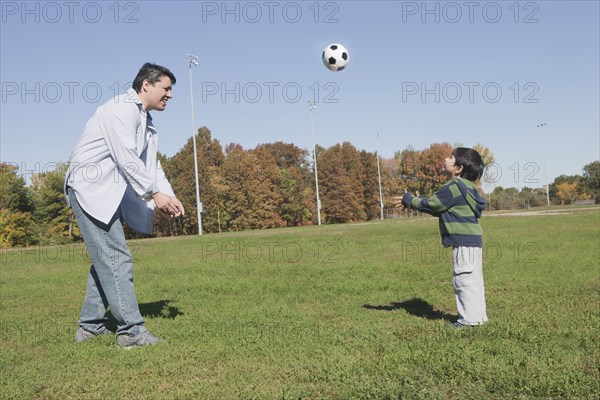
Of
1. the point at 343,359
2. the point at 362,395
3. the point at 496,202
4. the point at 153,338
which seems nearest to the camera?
the point at 362,395

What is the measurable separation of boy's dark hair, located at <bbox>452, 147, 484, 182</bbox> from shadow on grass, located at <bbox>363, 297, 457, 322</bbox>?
1.47 metres

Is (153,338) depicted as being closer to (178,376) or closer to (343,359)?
(178,376)

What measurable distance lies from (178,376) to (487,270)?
655 cm

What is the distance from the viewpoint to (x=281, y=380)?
3.25 metres

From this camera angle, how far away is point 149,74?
462 centimetres

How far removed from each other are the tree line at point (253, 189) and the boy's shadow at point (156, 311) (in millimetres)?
34879

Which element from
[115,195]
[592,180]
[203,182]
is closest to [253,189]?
[203,182]

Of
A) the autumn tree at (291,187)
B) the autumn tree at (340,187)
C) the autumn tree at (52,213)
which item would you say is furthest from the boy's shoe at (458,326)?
the autumn tree at (340,187)

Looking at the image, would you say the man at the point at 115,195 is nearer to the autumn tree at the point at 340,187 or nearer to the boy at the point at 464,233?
the boy at the point at 464,233

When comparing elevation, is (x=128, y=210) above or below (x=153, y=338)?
above

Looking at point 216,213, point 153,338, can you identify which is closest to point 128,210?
point 153,338

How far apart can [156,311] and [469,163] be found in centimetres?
387

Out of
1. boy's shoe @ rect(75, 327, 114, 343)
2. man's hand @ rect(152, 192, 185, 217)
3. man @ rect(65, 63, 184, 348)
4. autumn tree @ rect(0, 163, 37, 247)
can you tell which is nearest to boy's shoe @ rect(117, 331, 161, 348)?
man @ rect(65, 63, 184, 348)

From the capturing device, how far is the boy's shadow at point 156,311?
17.5ft
